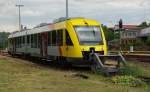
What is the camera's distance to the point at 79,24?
2627 cm

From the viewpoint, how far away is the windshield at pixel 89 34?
2548 cm

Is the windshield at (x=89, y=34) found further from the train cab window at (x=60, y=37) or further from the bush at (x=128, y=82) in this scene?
the bush at (x=128, y=82)

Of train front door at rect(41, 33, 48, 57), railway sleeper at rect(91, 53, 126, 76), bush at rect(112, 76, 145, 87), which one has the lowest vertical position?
bush at rect(112, 76, 145, 87)

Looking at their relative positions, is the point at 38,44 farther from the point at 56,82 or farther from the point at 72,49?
the point at 56,82

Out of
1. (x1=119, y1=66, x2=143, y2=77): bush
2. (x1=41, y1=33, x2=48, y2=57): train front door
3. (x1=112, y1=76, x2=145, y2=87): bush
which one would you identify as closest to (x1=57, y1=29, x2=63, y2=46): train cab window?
(x1=41, y1=33, x2=48, y2=57): train front door

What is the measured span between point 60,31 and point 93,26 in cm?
199

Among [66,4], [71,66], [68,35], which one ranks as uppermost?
[66,4]

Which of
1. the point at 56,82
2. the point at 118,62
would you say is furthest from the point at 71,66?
the point at 56,82

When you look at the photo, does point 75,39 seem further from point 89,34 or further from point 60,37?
point 60,37

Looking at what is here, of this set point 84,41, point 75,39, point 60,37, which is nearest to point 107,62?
point 84,41

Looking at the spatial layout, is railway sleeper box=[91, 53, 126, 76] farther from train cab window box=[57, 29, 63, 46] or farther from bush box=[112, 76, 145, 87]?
bush box=[112, 76, 145, 87]

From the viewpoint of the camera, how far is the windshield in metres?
25.5

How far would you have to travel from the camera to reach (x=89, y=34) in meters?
25.9

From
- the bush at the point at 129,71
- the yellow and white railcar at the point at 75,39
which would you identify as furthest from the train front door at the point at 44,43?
the bush at the point at 129,71
